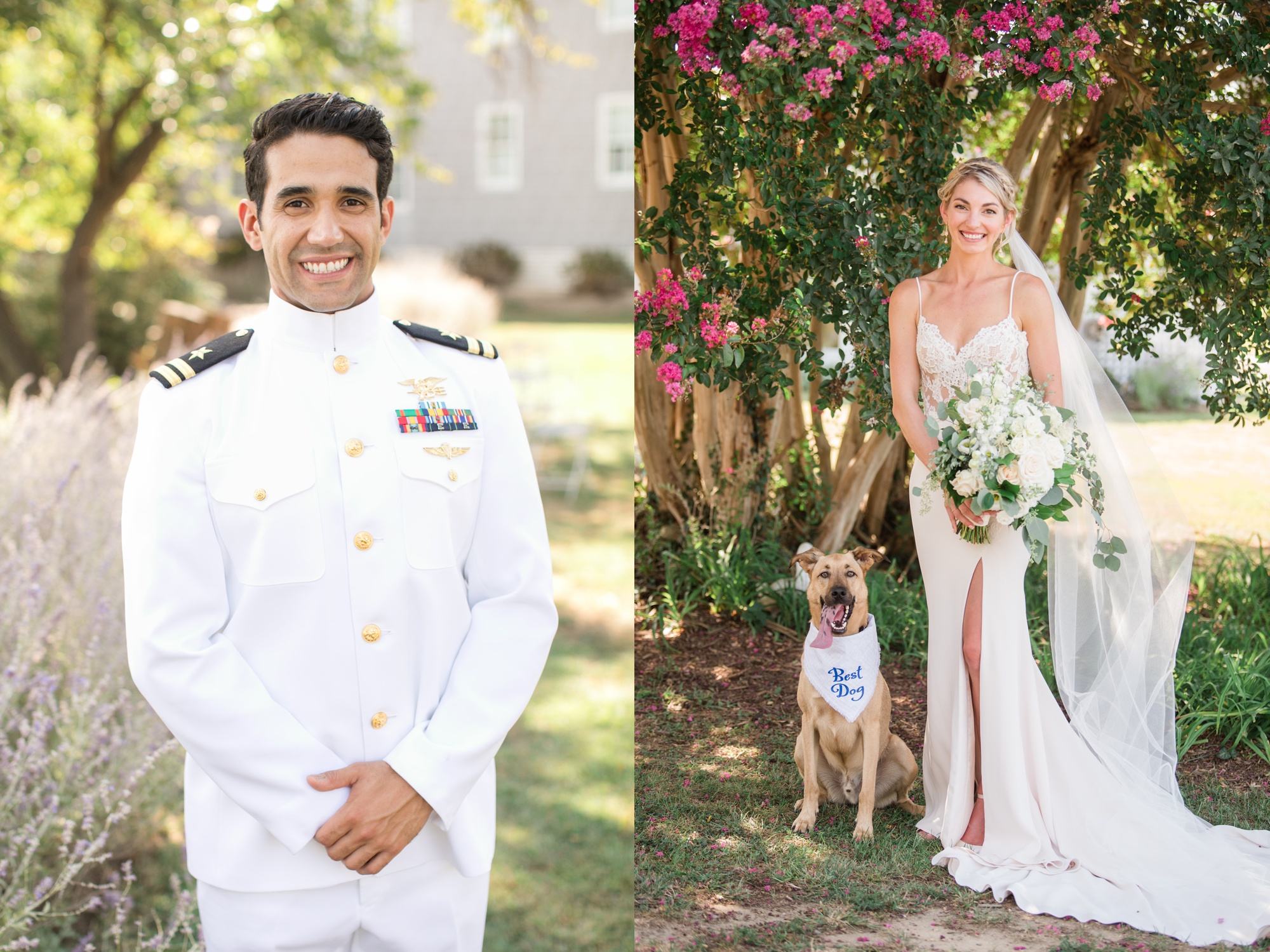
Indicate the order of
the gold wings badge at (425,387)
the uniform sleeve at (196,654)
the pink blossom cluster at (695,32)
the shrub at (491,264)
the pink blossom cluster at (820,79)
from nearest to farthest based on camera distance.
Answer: the uniform sleeve at (196,654), the gold wings badge at (425,387), the pink blossom cluster at (820,79), the pink blossom cluster at (695,32), the shrub at (491,264)

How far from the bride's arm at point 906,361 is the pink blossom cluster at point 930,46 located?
807mm

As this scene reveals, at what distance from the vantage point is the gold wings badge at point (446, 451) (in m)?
2.03

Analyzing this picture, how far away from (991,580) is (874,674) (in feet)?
1.60

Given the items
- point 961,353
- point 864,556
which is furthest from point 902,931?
Result: point 961,353

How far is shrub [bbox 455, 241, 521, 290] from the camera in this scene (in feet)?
63.5

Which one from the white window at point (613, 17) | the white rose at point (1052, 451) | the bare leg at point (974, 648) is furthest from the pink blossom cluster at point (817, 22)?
the white window at point (613, 17)

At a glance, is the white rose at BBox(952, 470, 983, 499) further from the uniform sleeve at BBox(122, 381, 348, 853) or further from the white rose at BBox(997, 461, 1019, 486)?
the uniform sleeve at BBox(122, 381, 348, 853)

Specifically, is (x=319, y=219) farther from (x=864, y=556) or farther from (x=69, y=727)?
(x=69, y=727)

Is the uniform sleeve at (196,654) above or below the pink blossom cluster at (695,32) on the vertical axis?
below

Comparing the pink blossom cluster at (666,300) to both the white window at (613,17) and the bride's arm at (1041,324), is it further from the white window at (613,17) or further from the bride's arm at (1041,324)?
the white window at (613,17)

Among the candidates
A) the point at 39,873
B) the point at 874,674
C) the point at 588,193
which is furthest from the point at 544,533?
the point at 588,193

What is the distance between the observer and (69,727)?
11.7 ft

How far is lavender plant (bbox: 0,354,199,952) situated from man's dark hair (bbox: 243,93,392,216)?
150cm

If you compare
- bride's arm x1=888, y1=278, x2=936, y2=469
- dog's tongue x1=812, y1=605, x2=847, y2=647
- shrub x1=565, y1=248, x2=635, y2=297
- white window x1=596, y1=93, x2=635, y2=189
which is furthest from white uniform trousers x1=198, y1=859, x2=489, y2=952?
white window x1=596, y1=93, x2=635, y2=189
